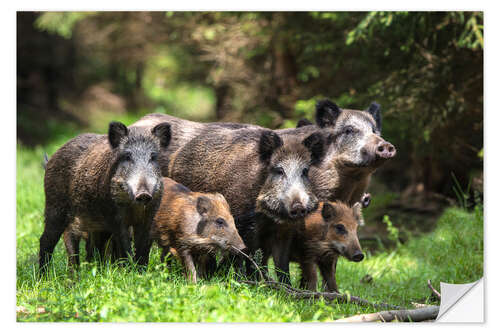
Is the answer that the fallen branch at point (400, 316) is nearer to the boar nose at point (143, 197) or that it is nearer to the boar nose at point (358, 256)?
the boar nose at point (358, 256)

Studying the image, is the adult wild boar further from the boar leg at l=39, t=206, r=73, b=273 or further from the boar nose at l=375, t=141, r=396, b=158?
the boar leg at l=39, t=206, r=73, b=273

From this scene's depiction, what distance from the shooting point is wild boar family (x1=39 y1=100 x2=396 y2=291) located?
555 cm

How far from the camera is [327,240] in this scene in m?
6.08

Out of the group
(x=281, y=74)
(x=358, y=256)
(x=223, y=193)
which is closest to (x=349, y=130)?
(x=358, y=256)

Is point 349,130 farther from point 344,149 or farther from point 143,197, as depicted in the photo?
point 143,197

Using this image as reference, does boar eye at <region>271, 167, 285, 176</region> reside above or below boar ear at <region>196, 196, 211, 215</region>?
above

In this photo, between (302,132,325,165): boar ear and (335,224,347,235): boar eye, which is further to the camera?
(335,224,347,235): boar eye

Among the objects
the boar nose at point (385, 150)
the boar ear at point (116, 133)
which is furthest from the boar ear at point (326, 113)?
the boar ear at point (116, 133)

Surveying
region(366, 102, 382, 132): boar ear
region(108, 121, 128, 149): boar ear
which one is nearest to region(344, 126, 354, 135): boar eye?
region(366, 102, 382, 132): boar ear

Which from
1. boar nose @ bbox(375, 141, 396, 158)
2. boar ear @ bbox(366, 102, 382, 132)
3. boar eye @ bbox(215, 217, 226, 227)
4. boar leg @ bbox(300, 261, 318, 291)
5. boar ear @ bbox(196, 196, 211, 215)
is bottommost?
boar leg @ bbox(300, 261, 318, 291)

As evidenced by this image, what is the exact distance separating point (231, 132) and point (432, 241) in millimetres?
3658

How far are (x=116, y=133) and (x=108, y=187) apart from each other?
0.46 m

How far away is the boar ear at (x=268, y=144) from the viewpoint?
576cm
